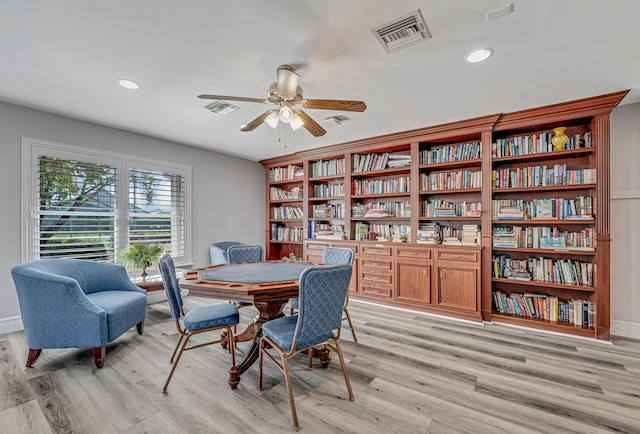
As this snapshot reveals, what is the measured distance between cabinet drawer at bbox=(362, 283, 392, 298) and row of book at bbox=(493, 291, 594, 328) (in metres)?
1.37

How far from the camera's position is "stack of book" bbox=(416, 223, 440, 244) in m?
3.92

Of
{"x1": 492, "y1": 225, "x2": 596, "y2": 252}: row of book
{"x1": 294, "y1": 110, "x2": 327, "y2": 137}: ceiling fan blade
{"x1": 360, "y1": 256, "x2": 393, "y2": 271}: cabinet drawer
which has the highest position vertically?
{"x1": 294, "y1": 110, "x2": 327, "y2": 137}: ceiling fan blade

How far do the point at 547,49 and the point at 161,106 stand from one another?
3.64 m

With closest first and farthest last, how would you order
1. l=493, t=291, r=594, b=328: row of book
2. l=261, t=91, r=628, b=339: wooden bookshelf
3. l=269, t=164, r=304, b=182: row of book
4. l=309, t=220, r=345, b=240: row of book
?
l=261, t=91, r=628, b=339: wooden bookshelf
l=493, t=291, r=594, b=328: row of book
l=309, t=220, r=345, b=240: row of book
l=269, t=164, r=304, b=182: row of book

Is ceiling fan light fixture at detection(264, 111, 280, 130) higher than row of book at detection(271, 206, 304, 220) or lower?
higher

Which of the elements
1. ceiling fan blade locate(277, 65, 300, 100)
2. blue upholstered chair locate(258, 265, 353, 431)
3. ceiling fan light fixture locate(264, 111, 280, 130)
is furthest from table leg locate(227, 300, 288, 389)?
ceiling fan blade locate(277, 65, 300, 100)

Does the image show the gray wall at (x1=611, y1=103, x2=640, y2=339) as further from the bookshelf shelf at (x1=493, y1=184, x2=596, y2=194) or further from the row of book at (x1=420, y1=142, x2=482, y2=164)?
the row of book at (x1=420, y1=142, x2=482, y2=164)

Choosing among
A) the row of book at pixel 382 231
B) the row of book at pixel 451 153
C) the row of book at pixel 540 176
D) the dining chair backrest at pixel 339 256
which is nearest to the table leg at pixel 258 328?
the dining chair backrest at pixel 339 256

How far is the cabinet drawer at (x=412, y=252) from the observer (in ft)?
12.8

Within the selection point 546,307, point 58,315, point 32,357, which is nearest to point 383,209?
point 546,307

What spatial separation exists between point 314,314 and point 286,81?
5.62ft

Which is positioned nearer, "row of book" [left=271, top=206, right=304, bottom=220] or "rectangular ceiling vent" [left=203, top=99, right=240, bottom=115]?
"rectangular ceiling vent" [left=203, top=99, right=240, bottom=115]

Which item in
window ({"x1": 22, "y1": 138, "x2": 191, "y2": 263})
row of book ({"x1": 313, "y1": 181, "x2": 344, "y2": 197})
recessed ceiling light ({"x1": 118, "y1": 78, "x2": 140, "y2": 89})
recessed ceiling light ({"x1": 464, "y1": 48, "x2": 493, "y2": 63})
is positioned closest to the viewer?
recessed ceiling light ({"x1": 464, "y1": 48, "x2": 493, "y2": 63})

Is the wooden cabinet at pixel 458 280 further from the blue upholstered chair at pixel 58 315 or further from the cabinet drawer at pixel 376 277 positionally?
the blue upholstered chair at pixel 58 315
